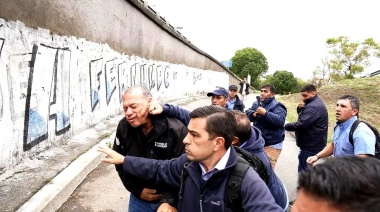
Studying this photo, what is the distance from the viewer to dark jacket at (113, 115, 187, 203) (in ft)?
7.66

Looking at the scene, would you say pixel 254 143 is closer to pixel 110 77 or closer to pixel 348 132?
pixel 348 132

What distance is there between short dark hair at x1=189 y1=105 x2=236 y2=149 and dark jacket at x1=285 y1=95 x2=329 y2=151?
3.03 meters

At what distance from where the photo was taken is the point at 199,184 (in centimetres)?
172

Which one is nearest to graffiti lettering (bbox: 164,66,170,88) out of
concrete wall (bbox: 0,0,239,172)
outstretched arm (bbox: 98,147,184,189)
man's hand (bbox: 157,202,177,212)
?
concrete wall (bbox: 0,0,239,172)

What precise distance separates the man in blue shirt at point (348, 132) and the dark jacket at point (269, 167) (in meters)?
1.22

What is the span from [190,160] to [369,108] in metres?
17.0

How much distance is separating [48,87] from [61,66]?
24.2 inches

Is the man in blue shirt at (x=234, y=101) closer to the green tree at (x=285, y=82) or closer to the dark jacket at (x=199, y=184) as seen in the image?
the dark jacket at (x=199, y=184)

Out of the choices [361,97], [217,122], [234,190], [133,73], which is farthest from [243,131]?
[361,97]

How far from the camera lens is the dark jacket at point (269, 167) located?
206 cm

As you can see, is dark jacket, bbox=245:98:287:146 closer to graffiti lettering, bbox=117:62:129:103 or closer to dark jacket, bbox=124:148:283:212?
dark jacket, bbox=124:148:283:212

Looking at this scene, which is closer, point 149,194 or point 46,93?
point 149,194

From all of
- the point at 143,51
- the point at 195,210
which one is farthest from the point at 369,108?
the point at 195,210

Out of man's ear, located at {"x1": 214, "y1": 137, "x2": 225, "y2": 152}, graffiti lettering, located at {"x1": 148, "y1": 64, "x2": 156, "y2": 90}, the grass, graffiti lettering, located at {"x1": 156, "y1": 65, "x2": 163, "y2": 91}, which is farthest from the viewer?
the grass
